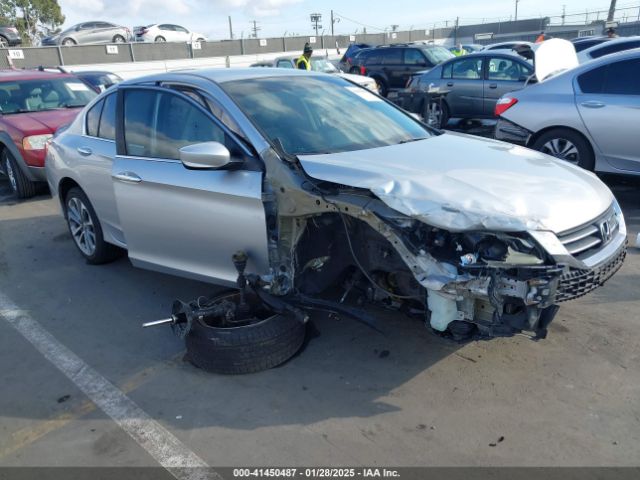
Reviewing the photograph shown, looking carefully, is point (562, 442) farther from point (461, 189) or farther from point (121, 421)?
point (121, 421)

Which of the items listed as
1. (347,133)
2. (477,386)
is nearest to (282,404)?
(477,386)

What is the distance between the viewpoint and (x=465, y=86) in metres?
11.3

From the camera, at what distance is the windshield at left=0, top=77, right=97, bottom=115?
837cm

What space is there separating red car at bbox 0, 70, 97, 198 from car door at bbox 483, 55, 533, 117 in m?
7.40

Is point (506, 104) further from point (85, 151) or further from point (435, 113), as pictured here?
point (85, 151)

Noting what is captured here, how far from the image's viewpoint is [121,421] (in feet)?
9.76

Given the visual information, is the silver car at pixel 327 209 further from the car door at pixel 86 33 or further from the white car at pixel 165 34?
the white car at pixel 165 34

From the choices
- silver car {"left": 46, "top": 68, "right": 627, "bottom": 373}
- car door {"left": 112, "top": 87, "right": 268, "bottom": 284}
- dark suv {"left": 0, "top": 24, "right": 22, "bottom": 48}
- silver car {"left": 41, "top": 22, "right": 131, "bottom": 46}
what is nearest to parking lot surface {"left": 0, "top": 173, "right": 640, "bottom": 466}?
silver car {"left": 46, "top": 68, "right": 627, "bottom": 373}

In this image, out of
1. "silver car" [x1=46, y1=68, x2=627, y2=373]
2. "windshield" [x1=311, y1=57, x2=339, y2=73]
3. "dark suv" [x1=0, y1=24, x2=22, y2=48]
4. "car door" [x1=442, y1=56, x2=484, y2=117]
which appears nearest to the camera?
"silver car" [x1=46, y1=68, x2=627, y2=373]

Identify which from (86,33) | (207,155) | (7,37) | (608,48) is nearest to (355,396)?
(207,155)

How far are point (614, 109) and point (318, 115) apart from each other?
13.6ft

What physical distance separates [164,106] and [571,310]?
331cm

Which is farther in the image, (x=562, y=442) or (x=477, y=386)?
(x=477, y=386)

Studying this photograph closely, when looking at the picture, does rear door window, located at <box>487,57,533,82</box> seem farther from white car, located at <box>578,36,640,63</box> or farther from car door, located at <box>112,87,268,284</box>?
car door, located at <box>112,87,268,284</box>
